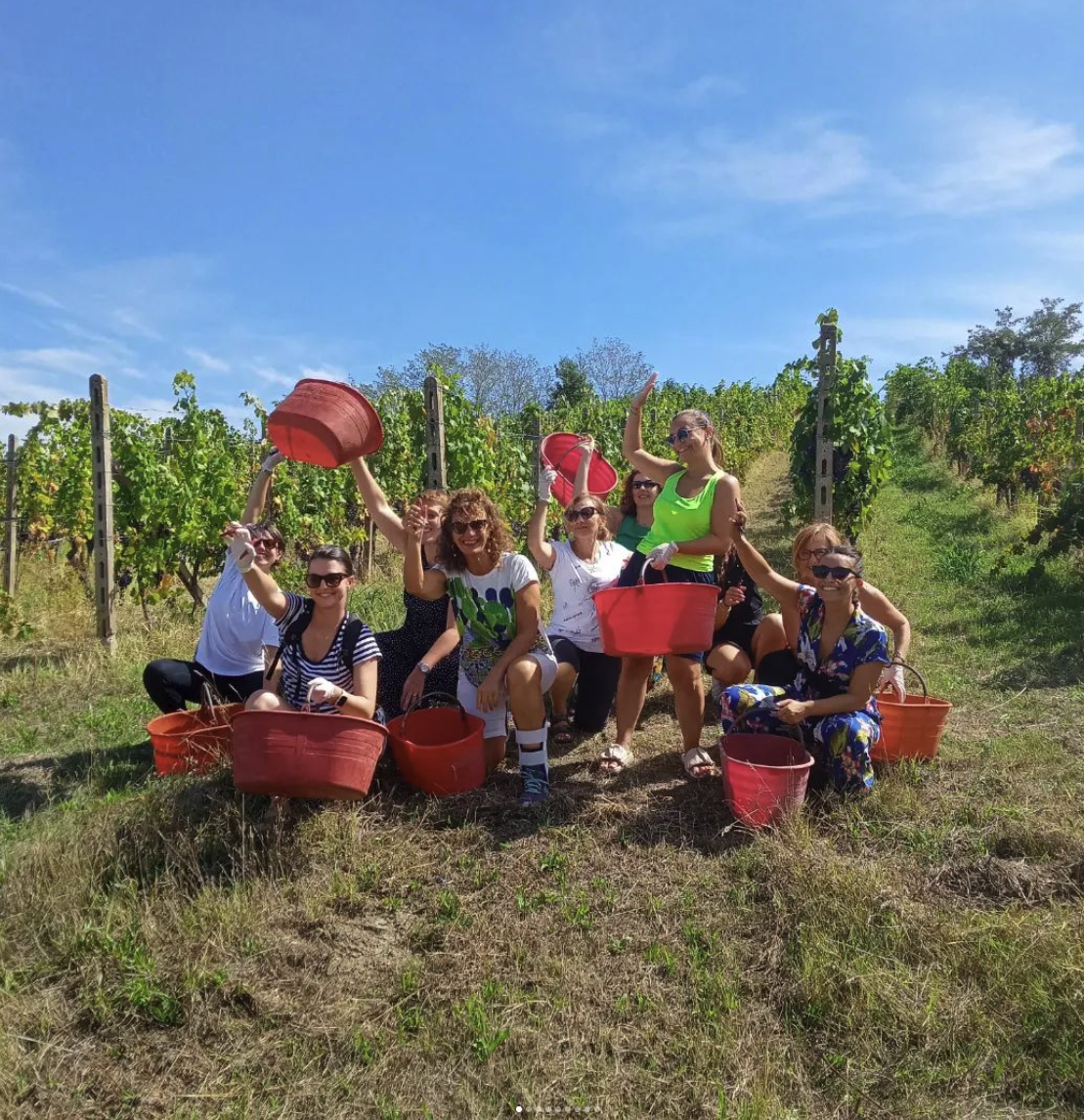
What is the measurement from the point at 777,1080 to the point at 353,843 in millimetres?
1506

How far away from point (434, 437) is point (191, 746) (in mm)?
2853

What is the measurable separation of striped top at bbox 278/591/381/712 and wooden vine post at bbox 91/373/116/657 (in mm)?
3251

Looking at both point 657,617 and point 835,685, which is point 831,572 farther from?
point 657,617

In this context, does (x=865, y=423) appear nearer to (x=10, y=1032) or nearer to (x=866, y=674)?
(x=866, y=674)

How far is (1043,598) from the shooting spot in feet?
22.2

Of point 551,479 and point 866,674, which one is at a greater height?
point 551,479

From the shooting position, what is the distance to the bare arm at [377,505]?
11.5ft

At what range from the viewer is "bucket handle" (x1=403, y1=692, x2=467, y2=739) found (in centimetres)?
342

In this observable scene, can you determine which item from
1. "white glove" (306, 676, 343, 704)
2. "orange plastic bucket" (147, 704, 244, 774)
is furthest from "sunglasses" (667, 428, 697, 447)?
"orange plastic bucket" (147, 704, 244, 774)

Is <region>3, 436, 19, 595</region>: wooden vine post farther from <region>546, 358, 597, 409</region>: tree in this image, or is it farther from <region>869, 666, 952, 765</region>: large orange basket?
<region>546, 358, 597, 409</region>: tree


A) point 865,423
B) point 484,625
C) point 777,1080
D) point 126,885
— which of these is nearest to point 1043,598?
point 865,423

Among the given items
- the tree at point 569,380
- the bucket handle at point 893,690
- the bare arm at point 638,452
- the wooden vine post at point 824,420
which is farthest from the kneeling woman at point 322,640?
the tree at point 569,380

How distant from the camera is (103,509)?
5836 millimetres

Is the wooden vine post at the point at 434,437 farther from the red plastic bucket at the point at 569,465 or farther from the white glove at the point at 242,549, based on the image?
the white glove at the point at 242,549
